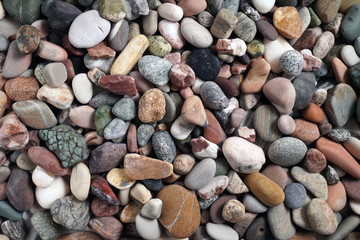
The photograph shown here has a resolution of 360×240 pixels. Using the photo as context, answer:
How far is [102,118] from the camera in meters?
0.67

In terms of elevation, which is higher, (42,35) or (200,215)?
(42,35)

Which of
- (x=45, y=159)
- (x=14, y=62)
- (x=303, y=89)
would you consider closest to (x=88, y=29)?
(x=14, y=62)

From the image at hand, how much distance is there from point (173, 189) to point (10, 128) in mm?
358

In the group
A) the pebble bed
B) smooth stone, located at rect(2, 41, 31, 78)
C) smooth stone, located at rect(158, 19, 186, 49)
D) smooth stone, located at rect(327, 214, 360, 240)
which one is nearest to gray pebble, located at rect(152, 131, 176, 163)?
the pebble bed

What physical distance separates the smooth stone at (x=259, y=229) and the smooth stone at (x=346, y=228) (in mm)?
151

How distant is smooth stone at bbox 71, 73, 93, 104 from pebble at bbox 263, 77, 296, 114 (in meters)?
0.39

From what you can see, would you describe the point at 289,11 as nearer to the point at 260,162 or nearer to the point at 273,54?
the point at 273,54

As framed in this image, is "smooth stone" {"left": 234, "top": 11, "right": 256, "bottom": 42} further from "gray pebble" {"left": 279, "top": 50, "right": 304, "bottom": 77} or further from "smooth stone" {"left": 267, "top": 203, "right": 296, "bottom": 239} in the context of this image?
"smooth stone" {"left": 267, "top": 203, "right": 296, "bottom": 239}

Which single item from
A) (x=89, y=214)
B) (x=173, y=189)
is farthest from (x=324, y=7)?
(x=89, y=214)

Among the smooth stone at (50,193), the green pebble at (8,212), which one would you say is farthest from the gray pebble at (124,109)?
the green pebble at (8,212)

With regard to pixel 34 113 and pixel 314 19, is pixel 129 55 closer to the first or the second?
pixel 34 113

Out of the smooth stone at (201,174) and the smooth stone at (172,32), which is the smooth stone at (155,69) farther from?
the smooth stone at (201,174)

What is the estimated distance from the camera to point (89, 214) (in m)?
0.70

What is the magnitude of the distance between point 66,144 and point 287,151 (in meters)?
0.48
